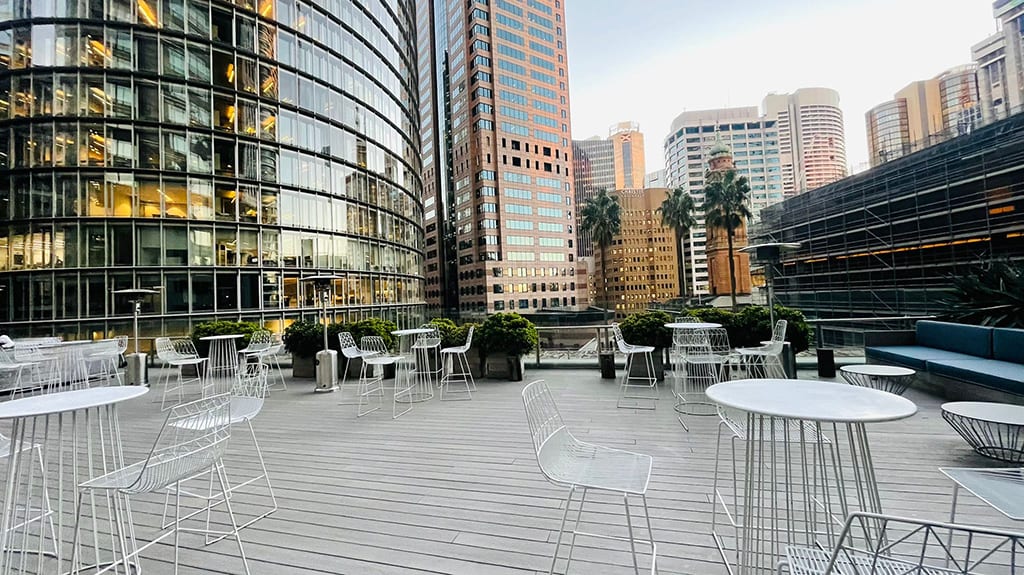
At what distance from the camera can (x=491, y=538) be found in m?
2.42

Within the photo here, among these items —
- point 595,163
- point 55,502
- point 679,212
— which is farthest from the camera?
point 595,163

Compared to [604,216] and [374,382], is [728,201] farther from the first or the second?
[374,382]

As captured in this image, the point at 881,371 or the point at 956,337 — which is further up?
the point at 956,337

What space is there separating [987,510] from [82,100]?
843 inches

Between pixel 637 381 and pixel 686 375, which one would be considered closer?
pixel 686 375

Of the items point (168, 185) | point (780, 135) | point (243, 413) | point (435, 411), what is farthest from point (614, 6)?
point (780, 135)

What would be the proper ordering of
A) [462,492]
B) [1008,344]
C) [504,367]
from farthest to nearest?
[504,367] < [1008,344] < [462,492]

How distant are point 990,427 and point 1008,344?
2.55 m

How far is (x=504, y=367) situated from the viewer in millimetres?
7617

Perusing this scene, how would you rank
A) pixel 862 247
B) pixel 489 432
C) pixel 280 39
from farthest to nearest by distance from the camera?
pixel 862 247
pixel 280 39
pixel 489 432

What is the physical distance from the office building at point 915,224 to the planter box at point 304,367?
13.2 metres

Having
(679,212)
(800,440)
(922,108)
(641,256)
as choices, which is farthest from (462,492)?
(641,256)

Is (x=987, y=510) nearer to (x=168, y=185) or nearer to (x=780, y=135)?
(x=168, y=185)

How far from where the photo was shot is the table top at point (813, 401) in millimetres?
1651
